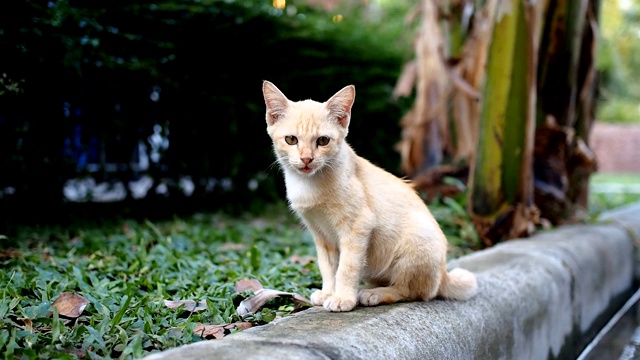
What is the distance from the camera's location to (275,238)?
17.1 ft

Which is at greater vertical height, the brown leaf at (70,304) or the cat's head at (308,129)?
the cat's head at (308,129)

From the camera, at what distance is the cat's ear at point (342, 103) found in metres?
2.86

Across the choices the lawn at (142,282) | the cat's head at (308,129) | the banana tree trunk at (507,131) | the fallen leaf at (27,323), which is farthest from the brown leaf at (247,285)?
the banana tree trunk at (507,131)

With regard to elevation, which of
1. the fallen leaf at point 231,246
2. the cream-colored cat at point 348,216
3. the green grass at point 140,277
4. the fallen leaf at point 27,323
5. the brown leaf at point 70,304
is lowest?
the fallen leaf at point 231,246

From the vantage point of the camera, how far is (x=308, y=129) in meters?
2.79

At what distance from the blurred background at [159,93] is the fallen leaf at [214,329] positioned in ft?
4.60

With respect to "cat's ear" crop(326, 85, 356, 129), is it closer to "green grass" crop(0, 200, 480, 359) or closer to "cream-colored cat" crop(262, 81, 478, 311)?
"cream-colored cat" crop(262, 81, 478, 311)

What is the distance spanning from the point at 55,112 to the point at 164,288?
2430 millimetres

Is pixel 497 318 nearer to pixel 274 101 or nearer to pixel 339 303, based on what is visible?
pixel 339 303

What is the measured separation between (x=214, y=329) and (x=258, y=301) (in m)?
0.35


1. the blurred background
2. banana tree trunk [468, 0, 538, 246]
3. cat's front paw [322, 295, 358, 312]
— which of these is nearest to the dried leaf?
cat's front paw [322, 295, 358, 312]

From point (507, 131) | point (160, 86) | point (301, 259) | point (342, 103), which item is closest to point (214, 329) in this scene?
point (342, 103)

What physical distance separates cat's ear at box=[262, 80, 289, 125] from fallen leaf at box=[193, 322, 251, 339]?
0.93 m

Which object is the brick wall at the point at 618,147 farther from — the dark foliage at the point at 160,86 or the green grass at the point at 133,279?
the green grass at the point at 133,279
